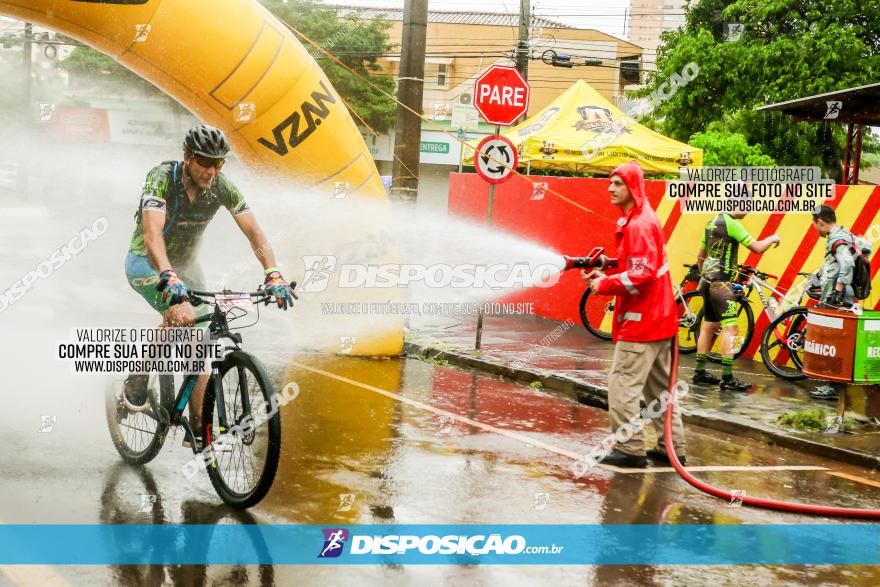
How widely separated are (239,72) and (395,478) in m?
4.48

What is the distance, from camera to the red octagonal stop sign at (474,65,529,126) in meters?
11.7

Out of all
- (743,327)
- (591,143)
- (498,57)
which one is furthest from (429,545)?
(498,57)

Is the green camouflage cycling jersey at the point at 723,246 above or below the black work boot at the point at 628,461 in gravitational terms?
above

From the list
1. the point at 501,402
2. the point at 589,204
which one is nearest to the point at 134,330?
the point at 501,402

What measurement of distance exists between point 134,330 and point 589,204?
31.5 feet

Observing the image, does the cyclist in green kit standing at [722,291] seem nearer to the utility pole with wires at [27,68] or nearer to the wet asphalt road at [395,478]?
the wet asphalt road at [395,478]

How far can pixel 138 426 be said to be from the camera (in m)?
5.97

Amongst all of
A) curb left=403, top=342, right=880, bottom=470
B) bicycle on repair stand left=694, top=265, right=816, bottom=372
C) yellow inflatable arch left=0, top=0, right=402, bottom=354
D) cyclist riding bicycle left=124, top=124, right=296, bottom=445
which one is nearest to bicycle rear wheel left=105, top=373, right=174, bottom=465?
cyclist riding bicycle left=124, top=124, right=296, bottom=445

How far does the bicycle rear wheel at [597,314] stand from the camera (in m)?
13.3

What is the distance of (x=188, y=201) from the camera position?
571 cm

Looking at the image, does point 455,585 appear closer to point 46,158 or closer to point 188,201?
point 188,201

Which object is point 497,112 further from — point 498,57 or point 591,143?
point 498,57

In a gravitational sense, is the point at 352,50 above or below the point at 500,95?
above

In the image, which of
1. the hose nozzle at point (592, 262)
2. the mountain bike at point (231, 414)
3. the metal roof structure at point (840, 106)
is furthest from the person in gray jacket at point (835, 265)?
the mountain bike at point (231, 414)
